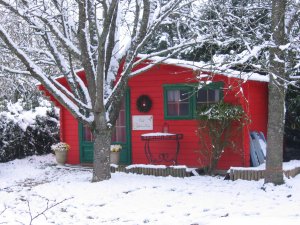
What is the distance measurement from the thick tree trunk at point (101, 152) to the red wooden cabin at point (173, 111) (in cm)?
238

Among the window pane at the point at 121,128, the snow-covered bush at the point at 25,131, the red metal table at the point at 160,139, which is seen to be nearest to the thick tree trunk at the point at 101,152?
the red metal table at the point at 160,139

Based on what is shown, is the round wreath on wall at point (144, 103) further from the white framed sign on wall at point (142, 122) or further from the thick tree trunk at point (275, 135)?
the thick tree trunk at point (275, 135)

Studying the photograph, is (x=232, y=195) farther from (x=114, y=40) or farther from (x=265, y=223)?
(x=114, y=40)

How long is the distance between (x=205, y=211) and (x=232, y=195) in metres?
1.26

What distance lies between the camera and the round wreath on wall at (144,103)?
11641mm

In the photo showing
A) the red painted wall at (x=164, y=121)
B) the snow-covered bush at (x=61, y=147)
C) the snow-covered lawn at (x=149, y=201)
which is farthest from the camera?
the snow-covered bush at (x=61, y=147)

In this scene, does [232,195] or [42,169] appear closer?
[232,195]

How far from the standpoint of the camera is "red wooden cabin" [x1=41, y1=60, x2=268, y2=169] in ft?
35.5

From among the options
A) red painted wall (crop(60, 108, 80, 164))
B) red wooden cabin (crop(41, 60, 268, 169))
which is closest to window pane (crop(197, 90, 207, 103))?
red wooden cabin (crop(41, 60, 268, 169))

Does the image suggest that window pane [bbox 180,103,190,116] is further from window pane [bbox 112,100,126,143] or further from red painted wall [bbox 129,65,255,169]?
window pane [bbox 112,100,126,143]

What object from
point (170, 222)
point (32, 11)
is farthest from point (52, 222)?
point (32, 11)

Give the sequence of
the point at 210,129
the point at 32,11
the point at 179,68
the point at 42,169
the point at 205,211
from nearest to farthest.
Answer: the point at 205,211
the point at 32,11
the point at 210,129
the point at 179,68
the point at 42,169

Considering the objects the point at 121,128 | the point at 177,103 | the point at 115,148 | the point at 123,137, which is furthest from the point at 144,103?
the point at 115,148

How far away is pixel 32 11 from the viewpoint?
27.7 feet
